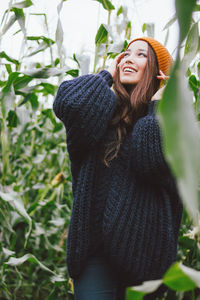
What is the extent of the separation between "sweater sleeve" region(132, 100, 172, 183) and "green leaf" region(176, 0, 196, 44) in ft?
1.75

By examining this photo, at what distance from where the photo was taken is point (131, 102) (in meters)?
0.84

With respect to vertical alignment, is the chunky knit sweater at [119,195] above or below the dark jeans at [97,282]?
above

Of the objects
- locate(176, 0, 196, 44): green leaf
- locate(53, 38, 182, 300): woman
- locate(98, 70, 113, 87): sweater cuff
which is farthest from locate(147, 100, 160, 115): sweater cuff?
locate(176, 0, 196, 44): green leaf

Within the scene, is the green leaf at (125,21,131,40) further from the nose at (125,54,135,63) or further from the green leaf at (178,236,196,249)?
the green leaf at (178,236,196,249)

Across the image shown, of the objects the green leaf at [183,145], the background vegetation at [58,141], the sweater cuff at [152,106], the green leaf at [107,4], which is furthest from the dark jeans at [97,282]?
the green leaf at [107,4]

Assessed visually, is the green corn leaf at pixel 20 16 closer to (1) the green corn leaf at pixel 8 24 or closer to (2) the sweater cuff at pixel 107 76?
(1) the green corn leaf at pixel 8 24

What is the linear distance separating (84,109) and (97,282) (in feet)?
1.32

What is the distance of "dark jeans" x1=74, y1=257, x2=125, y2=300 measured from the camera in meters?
0.75

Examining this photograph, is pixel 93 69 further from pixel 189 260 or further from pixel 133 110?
pixel 189 260

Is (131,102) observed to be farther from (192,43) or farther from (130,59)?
(192,43)

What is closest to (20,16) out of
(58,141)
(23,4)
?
(23,4)

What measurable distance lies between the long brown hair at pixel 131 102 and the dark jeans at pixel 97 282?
257 mm

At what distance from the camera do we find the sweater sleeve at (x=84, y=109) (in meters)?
0.75

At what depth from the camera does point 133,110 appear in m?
0.85
